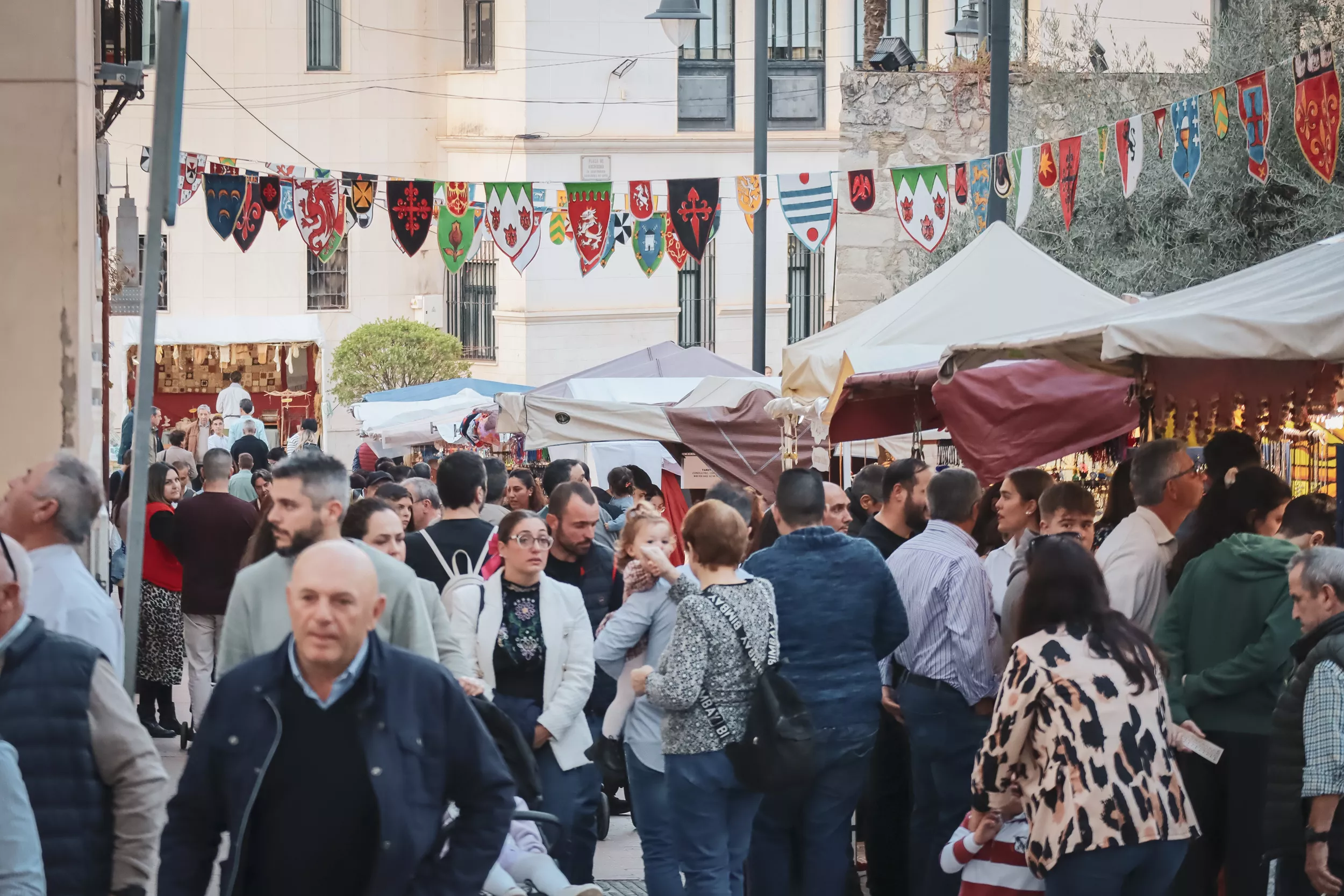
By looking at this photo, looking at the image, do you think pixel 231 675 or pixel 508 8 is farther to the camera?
pixel 508 8

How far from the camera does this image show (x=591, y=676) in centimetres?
662

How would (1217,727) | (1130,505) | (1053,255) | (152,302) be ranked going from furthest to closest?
(1053,255)
(1130,505)
(1217,727)
(152,302)

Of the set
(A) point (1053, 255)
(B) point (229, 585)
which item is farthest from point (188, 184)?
(A) point (1053, 255)

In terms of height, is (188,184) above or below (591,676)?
above

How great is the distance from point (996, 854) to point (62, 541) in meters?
3.09

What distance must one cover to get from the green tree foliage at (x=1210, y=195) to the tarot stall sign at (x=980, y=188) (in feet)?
10.8

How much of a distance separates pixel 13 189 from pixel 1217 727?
5934 millimetres

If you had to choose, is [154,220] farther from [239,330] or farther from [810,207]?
[239,330]

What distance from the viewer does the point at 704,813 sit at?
6.38 m

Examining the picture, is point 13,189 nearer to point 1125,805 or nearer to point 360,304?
point 1125,805

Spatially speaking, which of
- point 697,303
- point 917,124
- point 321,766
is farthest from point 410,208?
point 697,303

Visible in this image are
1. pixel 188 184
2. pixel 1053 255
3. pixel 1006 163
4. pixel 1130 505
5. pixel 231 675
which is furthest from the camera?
pixel 1053 255

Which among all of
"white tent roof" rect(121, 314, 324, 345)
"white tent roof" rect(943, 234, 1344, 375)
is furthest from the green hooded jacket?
"white tent roof" rect(121, 314, 324, 345)

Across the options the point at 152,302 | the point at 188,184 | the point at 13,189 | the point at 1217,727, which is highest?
the point at 188,184
